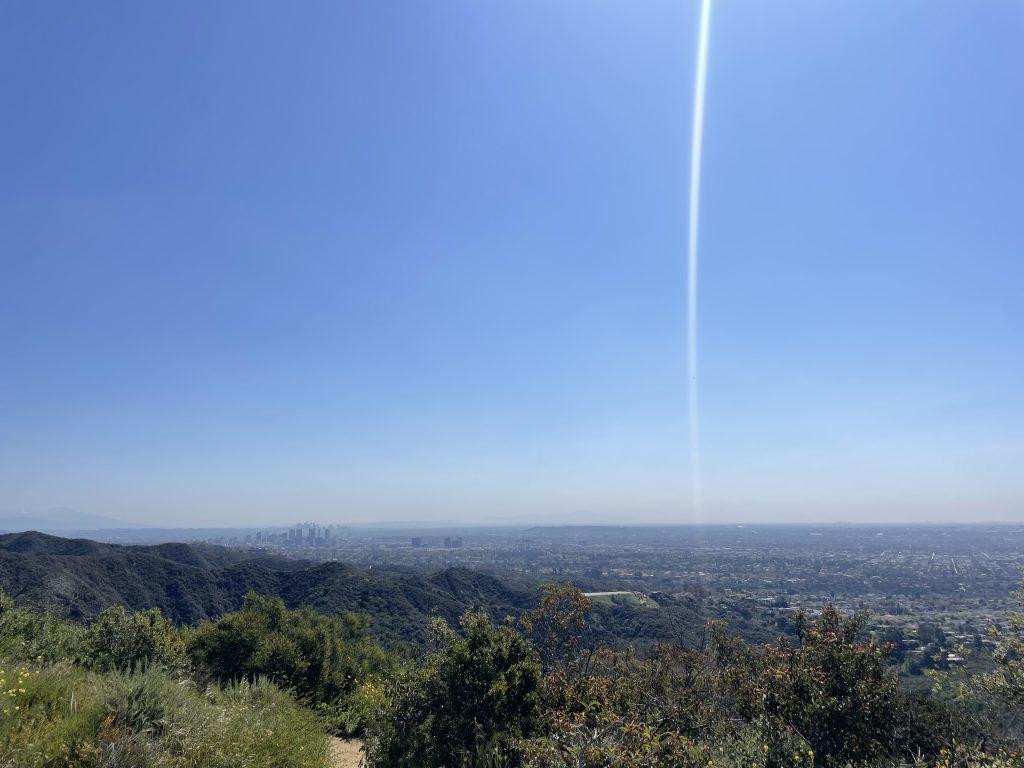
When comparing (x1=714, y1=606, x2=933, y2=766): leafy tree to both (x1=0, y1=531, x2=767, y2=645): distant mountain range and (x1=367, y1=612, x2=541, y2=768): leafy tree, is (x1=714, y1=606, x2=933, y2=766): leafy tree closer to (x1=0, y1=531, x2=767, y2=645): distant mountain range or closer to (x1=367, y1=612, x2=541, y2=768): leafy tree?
(x1=367, y1=612, x2=541, y2=768): leafy tree

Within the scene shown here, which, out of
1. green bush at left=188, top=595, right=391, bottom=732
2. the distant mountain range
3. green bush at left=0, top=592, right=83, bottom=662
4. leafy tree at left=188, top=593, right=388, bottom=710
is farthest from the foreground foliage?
the distant mountain range

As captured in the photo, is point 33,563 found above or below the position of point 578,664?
below

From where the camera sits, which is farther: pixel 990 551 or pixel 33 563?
pixel 990 551

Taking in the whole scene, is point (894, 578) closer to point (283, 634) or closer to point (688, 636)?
point (688, 636)

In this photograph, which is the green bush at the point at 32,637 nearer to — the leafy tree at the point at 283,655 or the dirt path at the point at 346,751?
the leafy tree at the point at 283,655

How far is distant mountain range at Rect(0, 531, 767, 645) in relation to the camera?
49.4 m

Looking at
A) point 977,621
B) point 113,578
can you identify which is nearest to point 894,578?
point 977,621

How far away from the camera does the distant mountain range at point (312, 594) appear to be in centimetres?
4944

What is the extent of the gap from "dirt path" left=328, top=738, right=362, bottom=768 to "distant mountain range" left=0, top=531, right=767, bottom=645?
112 ft

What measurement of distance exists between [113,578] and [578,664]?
67552mm

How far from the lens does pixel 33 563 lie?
53.5 metres

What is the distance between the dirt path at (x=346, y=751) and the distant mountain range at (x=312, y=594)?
34.2 meters

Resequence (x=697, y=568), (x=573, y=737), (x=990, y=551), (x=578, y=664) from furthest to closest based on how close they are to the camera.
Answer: (x=697, y=568) < (x=990, y=551) < (x=578, y=664) < (x=573, y=737)

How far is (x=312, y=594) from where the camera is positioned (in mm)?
59250
